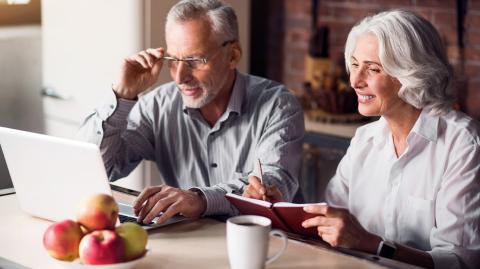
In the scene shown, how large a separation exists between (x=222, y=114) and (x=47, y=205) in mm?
806

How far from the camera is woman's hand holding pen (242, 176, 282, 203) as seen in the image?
7.79 feet

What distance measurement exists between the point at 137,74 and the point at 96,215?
1.08m

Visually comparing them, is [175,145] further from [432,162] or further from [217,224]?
[432,162]

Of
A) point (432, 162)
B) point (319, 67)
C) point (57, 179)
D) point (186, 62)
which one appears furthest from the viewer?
point (319, 67)

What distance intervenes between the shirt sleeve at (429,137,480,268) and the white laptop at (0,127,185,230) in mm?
664

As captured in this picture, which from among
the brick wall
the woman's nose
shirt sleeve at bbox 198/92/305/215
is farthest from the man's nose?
the brick wall

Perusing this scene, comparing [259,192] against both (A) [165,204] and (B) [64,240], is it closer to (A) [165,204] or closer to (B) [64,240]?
(A) [165,204]

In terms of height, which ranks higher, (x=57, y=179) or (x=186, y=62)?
(x=186, y=62)

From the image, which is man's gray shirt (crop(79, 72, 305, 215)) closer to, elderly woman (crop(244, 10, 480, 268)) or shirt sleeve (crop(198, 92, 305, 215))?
shirt sleeve (crop(198, 92, 305, 215))

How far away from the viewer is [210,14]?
9.23 ft

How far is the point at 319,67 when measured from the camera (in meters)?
4.18

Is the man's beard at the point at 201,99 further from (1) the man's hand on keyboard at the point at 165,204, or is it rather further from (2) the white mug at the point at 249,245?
(2) the white mug at the point at 249,245

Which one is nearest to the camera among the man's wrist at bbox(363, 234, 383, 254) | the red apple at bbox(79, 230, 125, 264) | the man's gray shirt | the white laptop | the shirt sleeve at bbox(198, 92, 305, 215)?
the red apple at bbox(79, 230, 125, 264)

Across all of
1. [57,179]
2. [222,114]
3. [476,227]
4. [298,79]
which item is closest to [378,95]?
[476,227]
